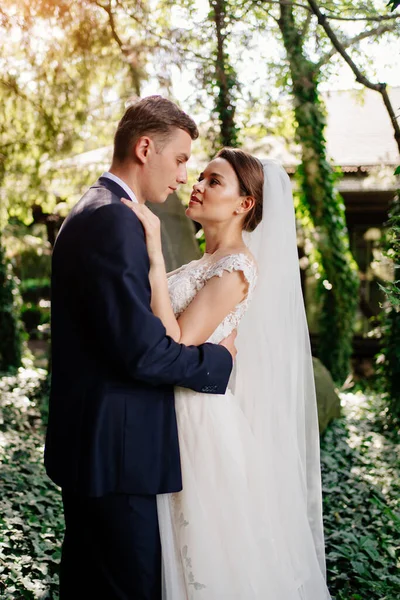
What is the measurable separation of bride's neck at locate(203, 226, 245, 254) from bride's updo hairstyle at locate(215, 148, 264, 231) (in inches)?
2.8

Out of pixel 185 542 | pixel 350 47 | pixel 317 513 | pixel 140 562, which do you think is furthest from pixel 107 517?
pixel 350 47

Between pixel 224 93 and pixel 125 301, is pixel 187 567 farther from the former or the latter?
pixel 224 93

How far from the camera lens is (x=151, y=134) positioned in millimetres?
2410

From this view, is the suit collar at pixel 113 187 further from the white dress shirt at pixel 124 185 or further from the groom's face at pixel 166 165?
the groom's face at pixel 166 165

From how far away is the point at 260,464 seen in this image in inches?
108

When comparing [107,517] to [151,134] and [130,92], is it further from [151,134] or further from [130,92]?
[130,92]

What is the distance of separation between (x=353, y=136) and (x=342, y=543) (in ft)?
36.6

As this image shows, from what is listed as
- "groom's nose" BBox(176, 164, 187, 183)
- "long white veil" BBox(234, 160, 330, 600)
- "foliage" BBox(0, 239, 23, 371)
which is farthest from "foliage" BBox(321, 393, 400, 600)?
"foliage" BBox(0, 239, 23, 371)

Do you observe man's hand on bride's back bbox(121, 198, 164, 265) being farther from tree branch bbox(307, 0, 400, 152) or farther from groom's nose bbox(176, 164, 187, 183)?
tree branch bbox(307, 0, 400, 152)

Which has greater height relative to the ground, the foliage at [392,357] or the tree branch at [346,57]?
the tree branch at [346,57]

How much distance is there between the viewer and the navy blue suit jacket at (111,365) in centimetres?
214

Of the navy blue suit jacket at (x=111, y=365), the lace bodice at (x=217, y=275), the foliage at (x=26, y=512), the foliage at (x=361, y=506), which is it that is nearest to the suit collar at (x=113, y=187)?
the navy blue suit jacket at (x=111, y=365)

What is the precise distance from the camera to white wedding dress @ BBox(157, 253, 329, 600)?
246 cm

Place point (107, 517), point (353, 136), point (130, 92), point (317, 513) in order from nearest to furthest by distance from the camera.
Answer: point (107, 517) < point (317, 513) < point (130, 92) < point (353, 136)
